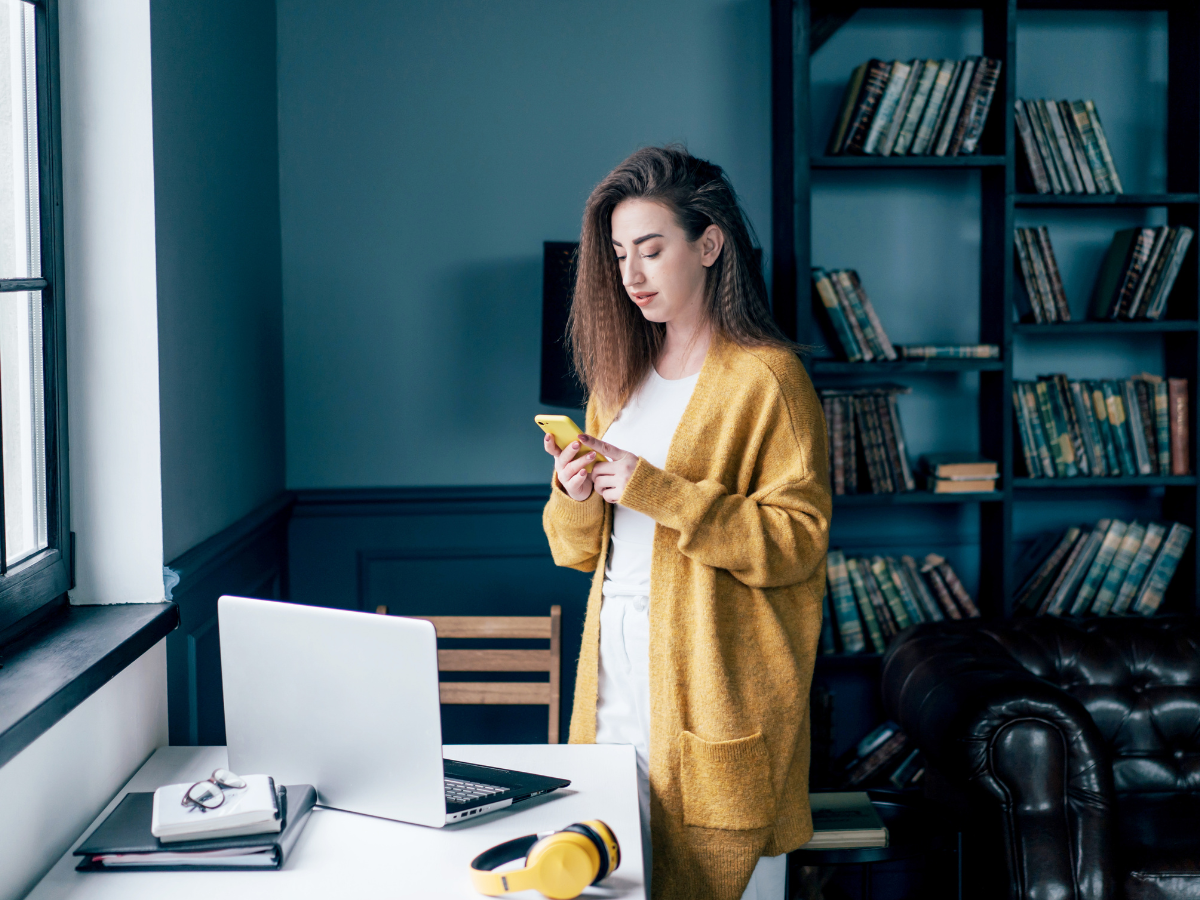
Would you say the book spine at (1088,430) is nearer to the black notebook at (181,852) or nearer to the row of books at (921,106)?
the row of books at (921,106)

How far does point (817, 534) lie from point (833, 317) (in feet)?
4.39

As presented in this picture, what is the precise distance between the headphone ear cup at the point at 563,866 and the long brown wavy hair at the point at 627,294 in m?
0.95

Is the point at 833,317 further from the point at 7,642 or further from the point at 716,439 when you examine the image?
the point at 7,642

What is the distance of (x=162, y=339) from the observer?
1900 millimetres

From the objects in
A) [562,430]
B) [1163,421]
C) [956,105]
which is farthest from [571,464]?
[1163,421]

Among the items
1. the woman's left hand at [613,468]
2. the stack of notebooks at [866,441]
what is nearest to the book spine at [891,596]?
the stack of notebooks at [866,441]

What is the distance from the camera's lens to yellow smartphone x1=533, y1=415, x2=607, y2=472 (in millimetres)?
1560

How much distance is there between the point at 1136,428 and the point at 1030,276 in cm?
56

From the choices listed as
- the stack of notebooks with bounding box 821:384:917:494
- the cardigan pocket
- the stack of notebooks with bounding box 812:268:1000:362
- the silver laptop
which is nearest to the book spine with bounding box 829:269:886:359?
the stack of notebooks with bounding box 812:268:1000:362

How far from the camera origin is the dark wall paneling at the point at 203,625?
1.97m

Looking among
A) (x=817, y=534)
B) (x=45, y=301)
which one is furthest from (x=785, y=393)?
(x=45, y=301)

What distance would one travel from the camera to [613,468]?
62.8 inches

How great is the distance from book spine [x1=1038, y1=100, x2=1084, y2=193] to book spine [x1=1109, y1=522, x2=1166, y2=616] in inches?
41.0

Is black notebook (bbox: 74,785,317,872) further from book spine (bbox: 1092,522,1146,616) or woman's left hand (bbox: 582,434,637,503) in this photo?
book spine (bbox: 1092,522,1146,616)
